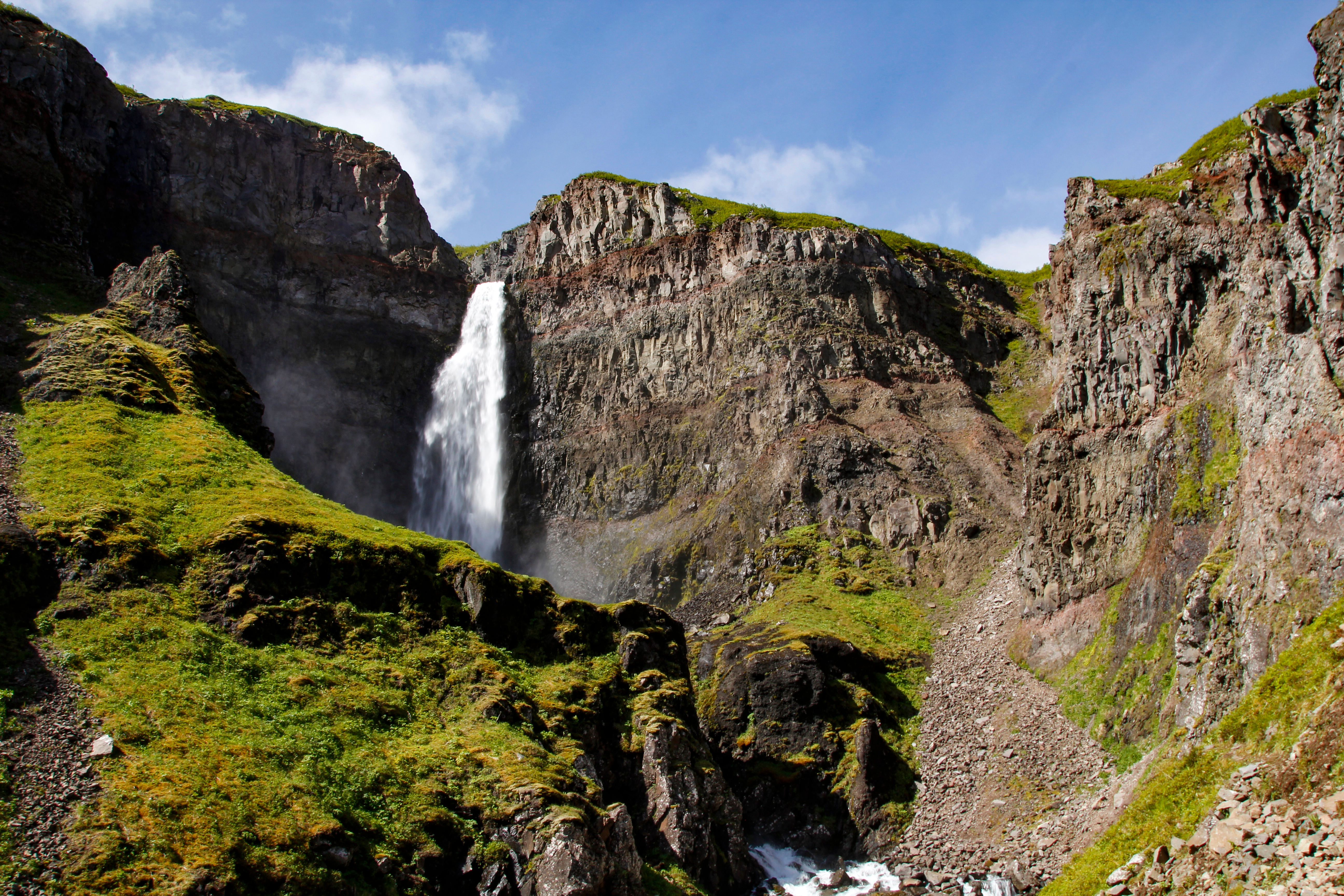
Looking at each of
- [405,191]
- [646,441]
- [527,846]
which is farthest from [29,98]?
[527,846]

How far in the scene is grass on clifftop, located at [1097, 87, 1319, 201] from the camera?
4272cm

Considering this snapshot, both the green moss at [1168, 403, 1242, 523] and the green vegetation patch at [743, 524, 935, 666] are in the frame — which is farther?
the green vegetation patch at [743, 524, 935, 666]

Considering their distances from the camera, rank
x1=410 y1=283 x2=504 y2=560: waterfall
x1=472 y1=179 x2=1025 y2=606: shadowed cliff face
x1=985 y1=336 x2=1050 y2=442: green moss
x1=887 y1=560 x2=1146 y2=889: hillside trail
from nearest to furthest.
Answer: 1. x1=887 y1=560 x2=1146 y2=889: hillside trail
2. x1=472 y1=179 x2=1025 y2=606: shadowed cliff face
3. x1=985 y1=336 x2=1050 y2=442: green moss
4. x1=410 y1=283 x2=504 y2=560: waterfall

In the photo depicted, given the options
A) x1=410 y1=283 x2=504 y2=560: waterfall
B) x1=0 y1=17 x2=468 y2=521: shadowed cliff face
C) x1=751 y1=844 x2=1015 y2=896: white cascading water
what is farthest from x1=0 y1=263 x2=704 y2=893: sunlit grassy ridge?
x1=410 y1=283 x2=504 y2=560: waterfall

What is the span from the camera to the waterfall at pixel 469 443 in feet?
221

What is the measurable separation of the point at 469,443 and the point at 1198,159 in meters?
53.7

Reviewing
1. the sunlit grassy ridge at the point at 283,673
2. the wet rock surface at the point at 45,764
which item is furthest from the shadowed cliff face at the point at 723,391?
the wet rock surface at the point at 45,764

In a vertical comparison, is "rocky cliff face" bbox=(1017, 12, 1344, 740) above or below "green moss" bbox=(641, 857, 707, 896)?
above

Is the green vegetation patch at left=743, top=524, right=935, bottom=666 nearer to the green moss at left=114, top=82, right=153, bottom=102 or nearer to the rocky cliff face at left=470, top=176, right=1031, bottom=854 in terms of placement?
the rocky cliff face at left=470, top=176, right=1031, bottom=854

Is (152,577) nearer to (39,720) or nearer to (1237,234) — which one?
(39,720)

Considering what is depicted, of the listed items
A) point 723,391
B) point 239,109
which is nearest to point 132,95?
point 239,109

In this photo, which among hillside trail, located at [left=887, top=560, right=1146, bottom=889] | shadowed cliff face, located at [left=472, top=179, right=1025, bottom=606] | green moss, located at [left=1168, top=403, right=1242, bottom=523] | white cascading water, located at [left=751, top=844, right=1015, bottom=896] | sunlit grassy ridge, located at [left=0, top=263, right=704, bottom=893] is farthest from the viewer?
shadowed cliff face, located at [left=472, top=179, right=1025, bottom=606]

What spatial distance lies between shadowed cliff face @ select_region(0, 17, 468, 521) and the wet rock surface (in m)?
49.2

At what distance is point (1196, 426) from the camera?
108 feet
